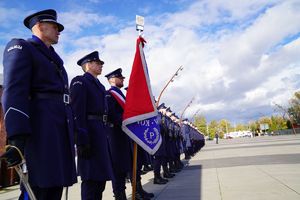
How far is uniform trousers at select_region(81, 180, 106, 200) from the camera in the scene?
13.9 feet

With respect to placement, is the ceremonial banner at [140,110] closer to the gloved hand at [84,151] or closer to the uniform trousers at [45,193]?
the gloved hand at [84,151]

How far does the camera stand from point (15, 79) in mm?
2906

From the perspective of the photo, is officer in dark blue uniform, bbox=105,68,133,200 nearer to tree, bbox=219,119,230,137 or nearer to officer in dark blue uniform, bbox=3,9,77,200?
officer in dark blue uniform, bbox=3,9,77,200

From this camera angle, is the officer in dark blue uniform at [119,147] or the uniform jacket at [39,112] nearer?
the uniform jacket at [39,112]

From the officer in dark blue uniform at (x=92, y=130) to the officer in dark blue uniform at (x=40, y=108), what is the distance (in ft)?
2.56

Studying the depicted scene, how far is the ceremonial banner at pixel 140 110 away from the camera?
493 centimetres

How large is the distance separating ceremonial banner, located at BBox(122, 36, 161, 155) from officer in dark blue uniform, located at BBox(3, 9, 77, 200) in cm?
162

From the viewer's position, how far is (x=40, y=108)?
10.1 feet

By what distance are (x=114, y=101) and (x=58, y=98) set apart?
8.02 feet

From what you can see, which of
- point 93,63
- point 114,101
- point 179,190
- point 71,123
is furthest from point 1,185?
point 71,123

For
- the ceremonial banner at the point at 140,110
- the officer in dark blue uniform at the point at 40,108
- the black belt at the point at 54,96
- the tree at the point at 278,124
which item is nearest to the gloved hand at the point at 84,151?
the officer in dark blue uniform at the point at 40,108

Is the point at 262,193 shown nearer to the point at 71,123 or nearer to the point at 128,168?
the point at 128,168

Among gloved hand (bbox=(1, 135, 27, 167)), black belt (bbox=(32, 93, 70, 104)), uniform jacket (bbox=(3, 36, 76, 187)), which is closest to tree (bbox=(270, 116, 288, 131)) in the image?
black belt (bbox=(32, 93, 70, 104))

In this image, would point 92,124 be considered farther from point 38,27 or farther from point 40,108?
point 38,27
